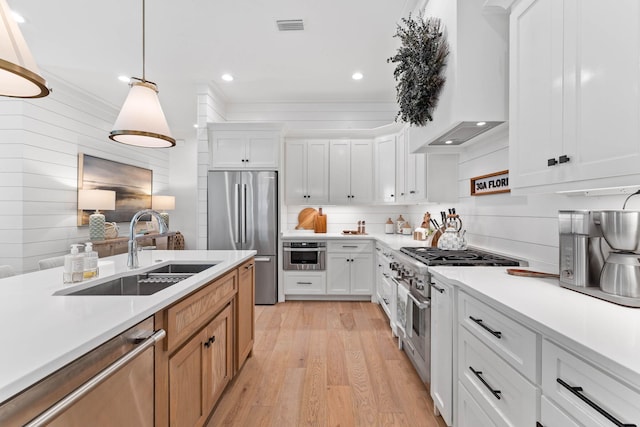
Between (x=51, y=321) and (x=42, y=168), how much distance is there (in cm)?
400

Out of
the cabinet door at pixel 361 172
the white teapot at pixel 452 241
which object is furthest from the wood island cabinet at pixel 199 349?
the cabinet door at pixel 361 172

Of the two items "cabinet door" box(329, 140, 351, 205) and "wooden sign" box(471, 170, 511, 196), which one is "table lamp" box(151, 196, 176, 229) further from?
"wooden sign" box(471, 170, 511, 196)

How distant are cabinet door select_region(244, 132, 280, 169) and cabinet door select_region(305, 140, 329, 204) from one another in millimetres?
570

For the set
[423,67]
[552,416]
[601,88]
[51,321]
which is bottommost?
[552,416]

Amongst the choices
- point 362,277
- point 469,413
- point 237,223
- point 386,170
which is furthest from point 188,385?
point 386,170

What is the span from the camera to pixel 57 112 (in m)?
4.08

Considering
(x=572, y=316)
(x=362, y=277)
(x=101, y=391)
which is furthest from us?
(x=362, y=277)

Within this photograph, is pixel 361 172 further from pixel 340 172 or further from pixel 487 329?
pixel 487 329

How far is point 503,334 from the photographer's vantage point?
1235mm

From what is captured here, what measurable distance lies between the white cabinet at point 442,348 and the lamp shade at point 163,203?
5.94 meters

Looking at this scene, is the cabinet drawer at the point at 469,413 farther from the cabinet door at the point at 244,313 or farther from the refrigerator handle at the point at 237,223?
the refrigerator handle at the point at 237,223

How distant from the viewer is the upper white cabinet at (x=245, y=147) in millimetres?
4266

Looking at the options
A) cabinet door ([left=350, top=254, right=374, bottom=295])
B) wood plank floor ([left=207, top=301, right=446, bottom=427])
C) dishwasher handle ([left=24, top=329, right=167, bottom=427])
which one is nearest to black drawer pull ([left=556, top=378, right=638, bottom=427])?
wood plank floor ([left=207, top=301, right=446, bottom=427])

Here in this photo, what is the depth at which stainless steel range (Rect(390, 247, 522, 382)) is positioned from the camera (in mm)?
2049
